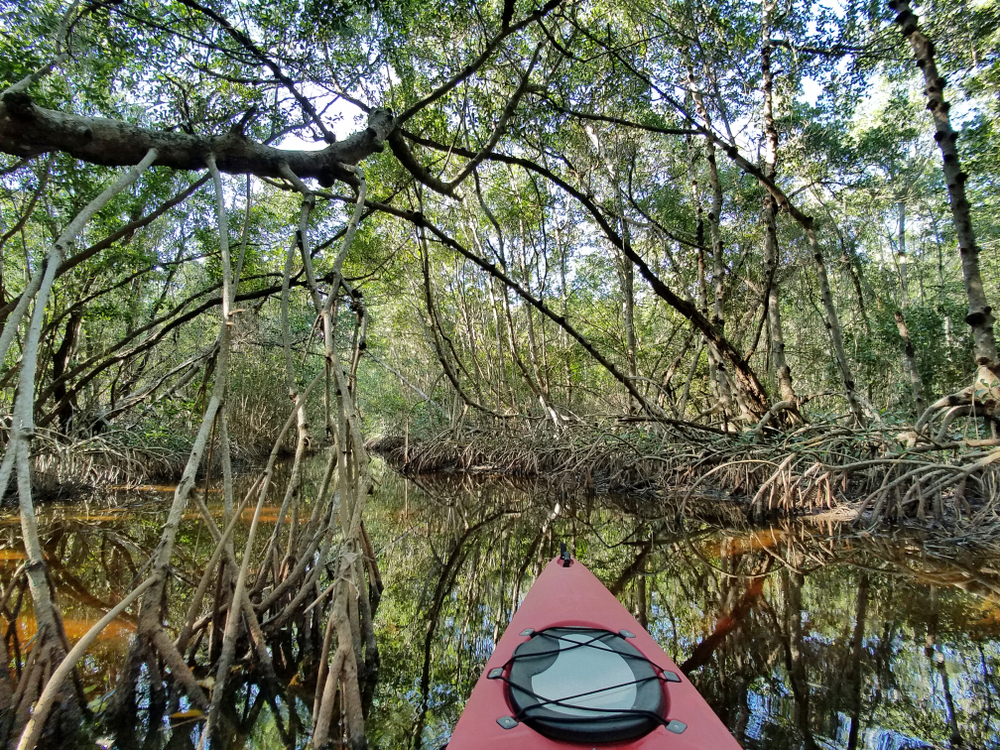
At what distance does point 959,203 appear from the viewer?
373 cm

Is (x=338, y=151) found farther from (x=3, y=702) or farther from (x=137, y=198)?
(x=137, y=198)

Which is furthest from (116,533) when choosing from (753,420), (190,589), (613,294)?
(613,294)

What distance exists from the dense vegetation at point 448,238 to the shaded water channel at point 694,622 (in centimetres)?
23

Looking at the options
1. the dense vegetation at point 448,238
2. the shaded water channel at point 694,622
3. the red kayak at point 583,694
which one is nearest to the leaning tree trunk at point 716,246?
the dense vegetation at point 448,238

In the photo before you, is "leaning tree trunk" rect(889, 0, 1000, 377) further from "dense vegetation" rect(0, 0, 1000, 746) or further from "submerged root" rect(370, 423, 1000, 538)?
"submerged root" rect(370, 423, 1000, 538)

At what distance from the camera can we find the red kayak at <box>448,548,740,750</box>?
124 centimetres

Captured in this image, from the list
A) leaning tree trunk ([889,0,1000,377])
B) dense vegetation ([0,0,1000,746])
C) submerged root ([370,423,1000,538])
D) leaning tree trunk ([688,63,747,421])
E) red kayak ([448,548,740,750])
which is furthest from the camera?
leaning tree trunk ([688,63,747,421])

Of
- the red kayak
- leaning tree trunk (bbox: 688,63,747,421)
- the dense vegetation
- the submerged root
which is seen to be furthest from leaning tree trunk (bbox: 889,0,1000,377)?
the red kayak

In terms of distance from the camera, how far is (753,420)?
6.40 meters

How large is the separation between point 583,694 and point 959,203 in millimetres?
4629

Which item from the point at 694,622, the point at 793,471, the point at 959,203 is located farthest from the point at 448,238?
the point at 793,471

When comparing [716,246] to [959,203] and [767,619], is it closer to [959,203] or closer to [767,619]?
[959,203]

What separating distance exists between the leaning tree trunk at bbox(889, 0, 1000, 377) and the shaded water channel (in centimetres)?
160

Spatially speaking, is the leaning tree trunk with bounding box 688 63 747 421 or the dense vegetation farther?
the leaning tree trunk with bounding box 688 63 747 421
